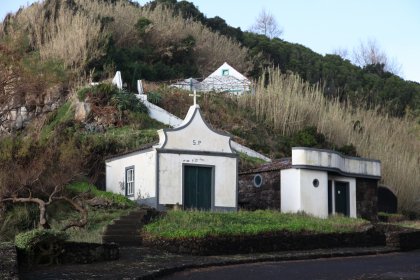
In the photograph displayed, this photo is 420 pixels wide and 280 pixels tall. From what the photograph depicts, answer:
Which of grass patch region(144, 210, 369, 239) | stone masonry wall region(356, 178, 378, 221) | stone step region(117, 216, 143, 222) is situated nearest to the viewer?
grass patch region(144, 210, 369, 239)

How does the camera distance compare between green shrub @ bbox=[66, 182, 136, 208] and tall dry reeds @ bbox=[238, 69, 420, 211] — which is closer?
green shrub @ bbox=[66, 182, 136, 208]

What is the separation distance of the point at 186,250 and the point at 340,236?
18.8 ft

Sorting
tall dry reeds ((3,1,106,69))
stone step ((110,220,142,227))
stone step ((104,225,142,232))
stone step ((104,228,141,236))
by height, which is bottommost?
stone step ((104,228,141,236))

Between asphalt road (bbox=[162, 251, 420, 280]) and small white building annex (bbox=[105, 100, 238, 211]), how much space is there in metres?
6.48

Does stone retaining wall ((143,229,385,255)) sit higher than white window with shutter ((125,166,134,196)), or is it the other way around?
white window with shutter ((125,166,134,196))

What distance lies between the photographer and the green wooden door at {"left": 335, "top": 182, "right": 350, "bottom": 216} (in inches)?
1125

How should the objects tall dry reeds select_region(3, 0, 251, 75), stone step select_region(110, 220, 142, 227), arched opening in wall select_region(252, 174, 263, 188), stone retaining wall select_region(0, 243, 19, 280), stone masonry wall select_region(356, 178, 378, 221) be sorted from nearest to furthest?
1. stone retaining wall select_region(0, 243, 19, 280)
2. stone step select_region(110, 220, 142, 227)
3. arched opening in wall select_region(252, 174, 263, 188)
4. stone masonry wall select_region(356, 178, 378, 221)
5. tall dry reeds select_region(3, 0, 251, 75)

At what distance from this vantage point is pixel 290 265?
17.6m

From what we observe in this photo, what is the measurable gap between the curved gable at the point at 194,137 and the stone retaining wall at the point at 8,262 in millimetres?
10164

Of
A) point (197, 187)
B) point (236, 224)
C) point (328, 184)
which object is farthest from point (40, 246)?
point (328, 184)

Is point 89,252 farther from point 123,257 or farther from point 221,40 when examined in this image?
point 221,40

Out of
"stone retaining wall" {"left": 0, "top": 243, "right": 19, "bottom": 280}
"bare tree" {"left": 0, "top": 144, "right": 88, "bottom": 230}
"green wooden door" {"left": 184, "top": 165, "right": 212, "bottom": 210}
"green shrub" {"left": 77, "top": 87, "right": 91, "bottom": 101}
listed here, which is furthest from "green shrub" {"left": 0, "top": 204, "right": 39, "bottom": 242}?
"green shrub" {"left": 77, "top": 87, "right": 91, "bottom": 101}

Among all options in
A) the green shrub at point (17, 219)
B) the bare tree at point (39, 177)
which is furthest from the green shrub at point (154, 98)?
the green shrub at point (17, 219)

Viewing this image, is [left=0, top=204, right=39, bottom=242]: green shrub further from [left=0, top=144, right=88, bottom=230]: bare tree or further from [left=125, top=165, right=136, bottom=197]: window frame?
[left=125, top=165, right=136, bottom=197]: window frame
